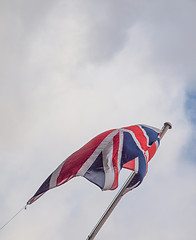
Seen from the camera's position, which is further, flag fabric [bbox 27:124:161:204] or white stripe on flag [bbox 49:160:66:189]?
white stripe on flag [bbox 49:160:66:189]

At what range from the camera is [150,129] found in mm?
20562

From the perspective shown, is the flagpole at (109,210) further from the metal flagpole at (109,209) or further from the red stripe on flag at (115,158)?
the red stripe on flag at (115,158)

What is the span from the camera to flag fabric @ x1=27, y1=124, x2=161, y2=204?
17.0m

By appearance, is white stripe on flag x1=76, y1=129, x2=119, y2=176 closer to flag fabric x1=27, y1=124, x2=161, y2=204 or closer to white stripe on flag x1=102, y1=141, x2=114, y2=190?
flag fabric x1=27, y1=124, x2=161, y2=204

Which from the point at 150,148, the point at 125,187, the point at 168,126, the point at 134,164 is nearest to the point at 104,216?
the point at 125,187

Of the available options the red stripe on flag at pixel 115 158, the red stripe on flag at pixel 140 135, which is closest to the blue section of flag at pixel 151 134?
the red stripe on flag at pixel 140 135

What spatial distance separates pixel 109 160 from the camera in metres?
17.4

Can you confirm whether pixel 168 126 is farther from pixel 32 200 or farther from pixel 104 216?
pixel 32 200

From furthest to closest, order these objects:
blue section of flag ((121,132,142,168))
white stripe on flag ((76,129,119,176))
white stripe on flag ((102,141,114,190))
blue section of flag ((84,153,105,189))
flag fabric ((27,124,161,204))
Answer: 1. blue section of flag ((121,132,142,168))
2. white stripe on flag ((76,129,119,176))
3. flag fabric ((27,124,161,204))
4. blue section of flag ((84,153,105,189))
5. white stripe on flag ((102,141,114,190))

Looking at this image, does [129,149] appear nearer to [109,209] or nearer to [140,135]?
[140,135]

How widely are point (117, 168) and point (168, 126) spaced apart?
5.79 metres

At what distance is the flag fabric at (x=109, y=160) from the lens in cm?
1695

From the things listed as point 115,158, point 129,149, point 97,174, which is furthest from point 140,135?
point 97,174

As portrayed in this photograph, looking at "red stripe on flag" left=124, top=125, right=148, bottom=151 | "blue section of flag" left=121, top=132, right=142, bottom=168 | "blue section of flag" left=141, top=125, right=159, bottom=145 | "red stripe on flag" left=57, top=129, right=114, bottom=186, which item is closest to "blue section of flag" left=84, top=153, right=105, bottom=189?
"red stripe on flag" left=57, top=129, right=114, bottom=186
